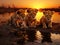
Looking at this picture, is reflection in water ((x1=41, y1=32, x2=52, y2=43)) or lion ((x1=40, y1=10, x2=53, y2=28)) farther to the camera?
lion ((x1=40, y1=10, x2=53, y2=28))

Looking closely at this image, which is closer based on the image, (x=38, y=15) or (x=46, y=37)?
(x=46, y=37)

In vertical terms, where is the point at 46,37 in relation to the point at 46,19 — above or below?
below

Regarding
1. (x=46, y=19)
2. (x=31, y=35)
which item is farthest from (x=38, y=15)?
(x=31, y=35)

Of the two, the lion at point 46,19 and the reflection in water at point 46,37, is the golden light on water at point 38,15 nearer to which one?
the lion at point 46,19

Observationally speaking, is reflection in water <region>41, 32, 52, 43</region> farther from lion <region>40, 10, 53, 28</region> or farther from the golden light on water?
the golden light on water

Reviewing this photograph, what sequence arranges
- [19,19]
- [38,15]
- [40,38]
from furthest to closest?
1. [38,15]
2. [19,19]
3. [40,38]

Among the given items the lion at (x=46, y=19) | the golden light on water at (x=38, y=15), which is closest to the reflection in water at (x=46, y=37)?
the lion at (x=46, y=19)

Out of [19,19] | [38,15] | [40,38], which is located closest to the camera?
[40,38]

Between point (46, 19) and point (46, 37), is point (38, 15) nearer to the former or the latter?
point (46, 19)

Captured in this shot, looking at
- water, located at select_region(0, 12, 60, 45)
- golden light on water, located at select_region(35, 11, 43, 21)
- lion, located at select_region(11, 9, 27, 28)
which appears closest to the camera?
water, located at select_region(0, 12, 60, 45)

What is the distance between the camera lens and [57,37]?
5.63ft

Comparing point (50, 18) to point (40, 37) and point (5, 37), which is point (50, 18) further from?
point (5, 37)

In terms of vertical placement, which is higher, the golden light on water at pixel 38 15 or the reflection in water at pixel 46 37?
the golden light on water at pixel 38 15

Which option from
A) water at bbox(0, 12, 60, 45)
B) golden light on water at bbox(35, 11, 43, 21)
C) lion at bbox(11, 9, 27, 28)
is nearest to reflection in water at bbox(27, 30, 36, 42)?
water at bbox(0, 12, 60, 45)
